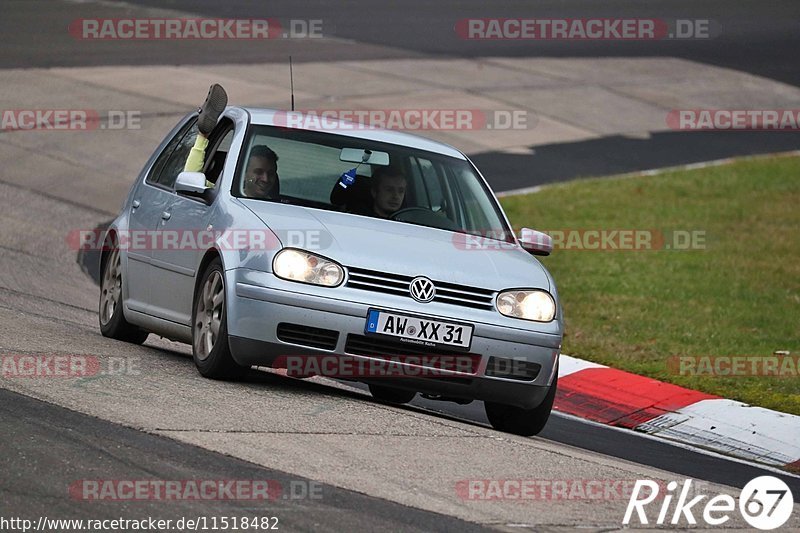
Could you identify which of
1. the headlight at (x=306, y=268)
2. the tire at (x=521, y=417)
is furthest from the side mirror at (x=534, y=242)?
the headlight at (x=306, y=268)

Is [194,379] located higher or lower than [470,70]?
lower

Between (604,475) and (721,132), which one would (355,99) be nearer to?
(721,132)

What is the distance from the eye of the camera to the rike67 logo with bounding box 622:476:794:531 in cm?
665

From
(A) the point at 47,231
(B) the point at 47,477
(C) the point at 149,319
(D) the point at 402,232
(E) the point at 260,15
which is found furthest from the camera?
(E) the point at 260,15

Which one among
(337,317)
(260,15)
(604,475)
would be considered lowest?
(604,475)

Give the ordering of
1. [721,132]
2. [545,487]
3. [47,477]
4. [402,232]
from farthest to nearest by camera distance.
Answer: [721,132] < [402,232] < [545,487] < [47,477]

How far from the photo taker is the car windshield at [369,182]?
8.79 metres

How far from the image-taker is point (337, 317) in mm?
7781

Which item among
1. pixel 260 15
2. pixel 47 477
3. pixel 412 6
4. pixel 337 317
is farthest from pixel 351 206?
pixel 412 6

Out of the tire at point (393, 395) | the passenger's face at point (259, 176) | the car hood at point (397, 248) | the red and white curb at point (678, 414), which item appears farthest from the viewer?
the red and white curb at point (678, 414)

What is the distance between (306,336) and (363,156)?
1583 mm

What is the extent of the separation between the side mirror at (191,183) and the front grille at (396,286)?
122 centimetres

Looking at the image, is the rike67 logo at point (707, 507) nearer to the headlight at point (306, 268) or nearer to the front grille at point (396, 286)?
the front grille at point (396, 286)

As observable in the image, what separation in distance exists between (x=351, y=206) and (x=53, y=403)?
232cm
